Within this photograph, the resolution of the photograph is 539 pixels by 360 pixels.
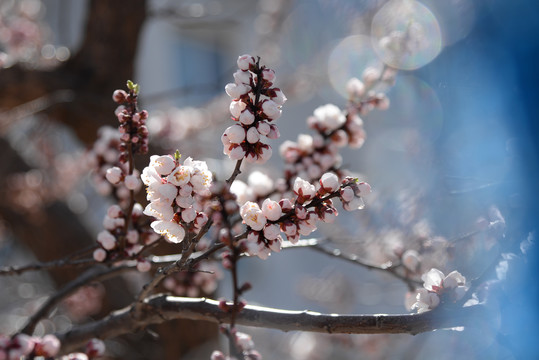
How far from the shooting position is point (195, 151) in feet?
10.9

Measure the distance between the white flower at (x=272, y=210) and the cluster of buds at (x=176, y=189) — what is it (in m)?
0.10

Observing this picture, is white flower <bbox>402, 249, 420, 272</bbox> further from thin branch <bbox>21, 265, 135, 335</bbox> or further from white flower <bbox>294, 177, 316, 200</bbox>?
thin branch <bbox>21, 265, 135, 335</bbox>

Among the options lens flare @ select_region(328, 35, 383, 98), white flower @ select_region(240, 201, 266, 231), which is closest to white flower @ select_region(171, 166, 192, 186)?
white flower @ select_region(240, 201, 266, 231)

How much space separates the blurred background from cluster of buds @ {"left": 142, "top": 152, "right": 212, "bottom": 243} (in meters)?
0.50

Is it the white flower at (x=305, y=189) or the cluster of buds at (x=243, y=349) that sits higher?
the white flower at (x=305, y=189)

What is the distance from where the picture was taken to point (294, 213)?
2.83 ft

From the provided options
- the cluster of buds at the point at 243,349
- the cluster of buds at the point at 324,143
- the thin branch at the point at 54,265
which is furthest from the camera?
the cluster of buds at the point at 324,143

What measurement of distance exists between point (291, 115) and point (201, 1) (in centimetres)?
157

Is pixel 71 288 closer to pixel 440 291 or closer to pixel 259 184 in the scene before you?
pixel 259 184

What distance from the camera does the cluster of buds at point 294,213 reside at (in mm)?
837

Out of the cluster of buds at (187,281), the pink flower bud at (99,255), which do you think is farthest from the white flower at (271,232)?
the cluster of buds at (187,281)

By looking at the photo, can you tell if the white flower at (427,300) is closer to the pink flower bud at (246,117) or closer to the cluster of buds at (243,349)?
the cluster of buds at (243,349)

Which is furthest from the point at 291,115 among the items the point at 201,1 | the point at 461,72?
the point at 461,72

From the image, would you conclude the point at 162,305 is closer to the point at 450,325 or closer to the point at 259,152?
the point at 259,152
